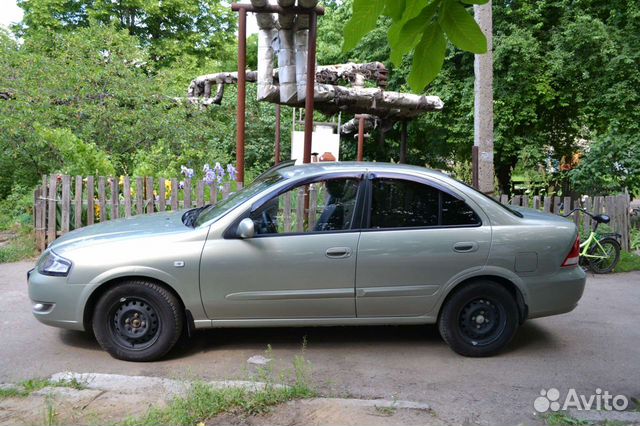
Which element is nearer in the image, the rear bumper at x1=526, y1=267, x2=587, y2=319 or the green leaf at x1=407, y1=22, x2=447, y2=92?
the green leaf at x1=407, y1=22, x2=447, y2=92

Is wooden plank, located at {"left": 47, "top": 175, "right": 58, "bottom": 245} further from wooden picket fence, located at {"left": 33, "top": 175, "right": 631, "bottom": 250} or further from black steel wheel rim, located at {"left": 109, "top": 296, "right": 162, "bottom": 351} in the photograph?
black steel wheel rim, located at {"left": 109, "top": 296, "right": 162, "bottom": 351}

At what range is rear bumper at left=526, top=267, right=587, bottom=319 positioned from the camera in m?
4.62

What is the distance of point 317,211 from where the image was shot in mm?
4668

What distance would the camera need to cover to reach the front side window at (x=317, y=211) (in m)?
4.54

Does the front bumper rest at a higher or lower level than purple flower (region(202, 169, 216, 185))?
lower

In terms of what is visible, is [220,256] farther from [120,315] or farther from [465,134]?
[465,134]

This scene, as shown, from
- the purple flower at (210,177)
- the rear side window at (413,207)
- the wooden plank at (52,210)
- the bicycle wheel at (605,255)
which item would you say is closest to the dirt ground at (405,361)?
the rear side window at (413,207)

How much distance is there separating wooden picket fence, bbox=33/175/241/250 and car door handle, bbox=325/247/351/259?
4.10 metres

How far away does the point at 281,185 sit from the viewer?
464 centimetres

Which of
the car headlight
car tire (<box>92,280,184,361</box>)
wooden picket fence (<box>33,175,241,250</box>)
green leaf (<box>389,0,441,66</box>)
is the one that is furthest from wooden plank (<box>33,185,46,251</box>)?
green leaf (<box>389,0,441,66</box>)

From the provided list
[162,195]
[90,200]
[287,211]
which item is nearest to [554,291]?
[287,211]

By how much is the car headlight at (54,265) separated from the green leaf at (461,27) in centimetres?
Answer: 339

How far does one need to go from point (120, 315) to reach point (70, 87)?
28.5 ft

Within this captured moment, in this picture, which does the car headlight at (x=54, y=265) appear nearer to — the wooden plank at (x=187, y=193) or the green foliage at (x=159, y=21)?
the wooden plank at (x=187, y=193)
